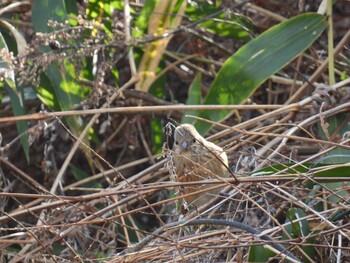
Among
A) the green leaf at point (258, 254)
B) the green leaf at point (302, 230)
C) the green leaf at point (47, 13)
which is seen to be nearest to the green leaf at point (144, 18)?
the green leaf at point (47, 13)

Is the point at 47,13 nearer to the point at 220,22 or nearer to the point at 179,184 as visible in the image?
the point at 220,22

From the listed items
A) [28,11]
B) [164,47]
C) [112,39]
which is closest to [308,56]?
[164,47]

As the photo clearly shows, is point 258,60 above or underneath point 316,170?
underneath

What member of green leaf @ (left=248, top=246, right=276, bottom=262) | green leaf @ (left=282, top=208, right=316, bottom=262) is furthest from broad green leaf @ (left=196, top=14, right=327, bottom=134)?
green leaf @ (left=248, top=246, right=276, bottom=262)

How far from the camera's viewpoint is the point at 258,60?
3691mm

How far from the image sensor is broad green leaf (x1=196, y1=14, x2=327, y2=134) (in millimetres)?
3666

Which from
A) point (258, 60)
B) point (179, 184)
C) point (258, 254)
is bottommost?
point (258, 254)

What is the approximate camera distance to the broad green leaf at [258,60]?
367 centimetres

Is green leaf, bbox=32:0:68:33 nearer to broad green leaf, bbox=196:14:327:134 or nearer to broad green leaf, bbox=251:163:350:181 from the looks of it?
broad green leaf, bbox=196:14:327:134

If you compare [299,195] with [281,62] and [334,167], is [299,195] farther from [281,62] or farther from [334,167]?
[281,62]

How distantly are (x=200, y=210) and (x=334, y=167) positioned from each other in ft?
2.06

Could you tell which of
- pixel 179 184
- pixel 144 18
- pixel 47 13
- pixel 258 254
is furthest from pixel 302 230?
pixel 144 18

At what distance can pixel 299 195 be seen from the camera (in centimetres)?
309

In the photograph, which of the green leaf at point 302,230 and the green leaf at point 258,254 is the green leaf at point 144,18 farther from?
the green leaf at point 258,254
